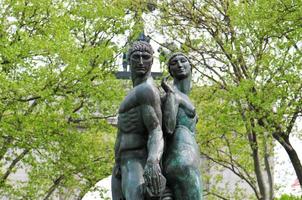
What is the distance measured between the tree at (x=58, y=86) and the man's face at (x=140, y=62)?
1040 cm

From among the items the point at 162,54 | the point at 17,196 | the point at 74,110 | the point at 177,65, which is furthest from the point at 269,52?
the point at 177,65

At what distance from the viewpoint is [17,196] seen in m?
19.8

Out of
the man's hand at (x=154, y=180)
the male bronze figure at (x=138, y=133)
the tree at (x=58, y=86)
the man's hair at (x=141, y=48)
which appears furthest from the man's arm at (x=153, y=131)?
the tree at (x=58, y=86)

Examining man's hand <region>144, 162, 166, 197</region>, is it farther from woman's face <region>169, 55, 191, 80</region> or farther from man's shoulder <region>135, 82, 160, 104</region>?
woman's face <region>169, 55, 191, 80</region>

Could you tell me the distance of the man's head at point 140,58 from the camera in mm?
6309

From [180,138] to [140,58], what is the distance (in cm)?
85

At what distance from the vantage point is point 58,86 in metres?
17.8

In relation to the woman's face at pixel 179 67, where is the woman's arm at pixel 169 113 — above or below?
below

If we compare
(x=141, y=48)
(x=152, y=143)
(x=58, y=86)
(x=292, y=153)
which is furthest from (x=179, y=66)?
(x=292, y=153)

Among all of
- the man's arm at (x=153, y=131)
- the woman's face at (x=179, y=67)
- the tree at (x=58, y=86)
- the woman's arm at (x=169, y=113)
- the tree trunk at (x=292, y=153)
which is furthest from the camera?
the tree trunk at (x=292, y=153)

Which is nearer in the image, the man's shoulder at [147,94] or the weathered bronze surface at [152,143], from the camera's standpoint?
the weathered bronze surface at [152,143]

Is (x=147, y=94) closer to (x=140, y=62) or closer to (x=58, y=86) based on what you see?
(x=140, y=62)

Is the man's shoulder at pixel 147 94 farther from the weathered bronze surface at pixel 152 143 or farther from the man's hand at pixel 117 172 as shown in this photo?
the man's hand at pixel 117 172

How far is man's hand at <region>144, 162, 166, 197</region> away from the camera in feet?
19.0
